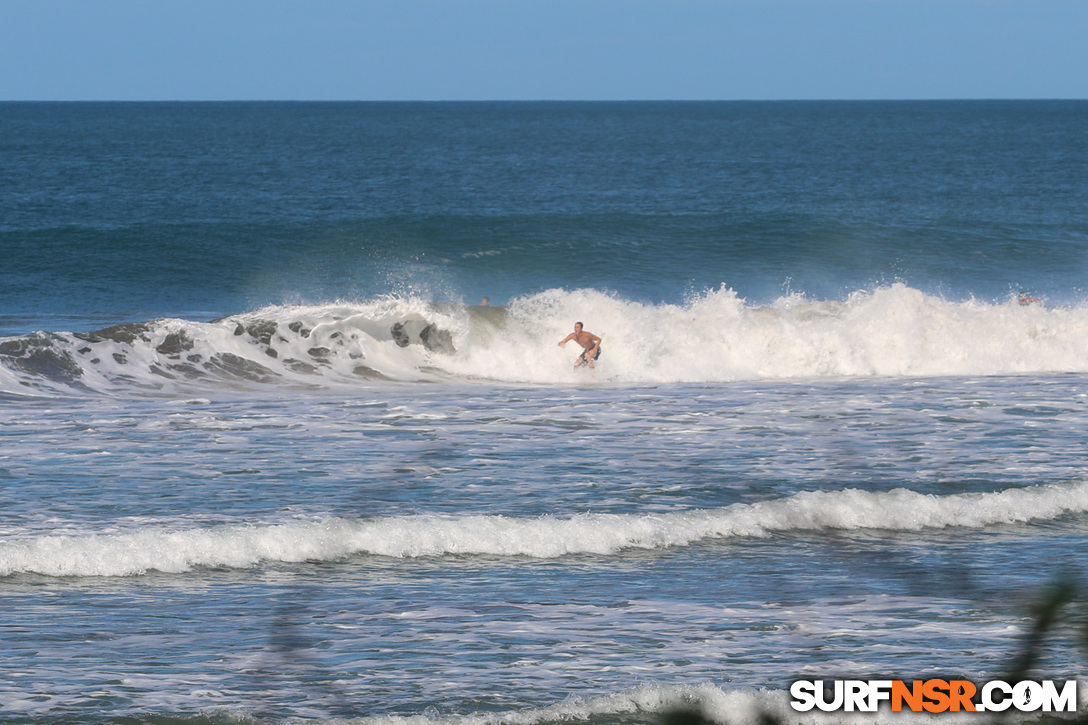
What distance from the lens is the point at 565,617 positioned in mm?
7062

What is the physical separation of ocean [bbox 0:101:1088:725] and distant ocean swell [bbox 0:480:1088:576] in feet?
0.10

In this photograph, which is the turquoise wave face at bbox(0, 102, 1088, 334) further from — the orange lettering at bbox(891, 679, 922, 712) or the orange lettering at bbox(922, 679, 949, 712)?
the orange lettering at bbox(922, 679, 949, 712)

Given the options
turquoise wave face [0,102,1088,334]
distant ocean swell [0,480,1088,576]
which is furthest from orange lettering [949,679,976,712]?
turquoise wave face [0,102,1088,334]

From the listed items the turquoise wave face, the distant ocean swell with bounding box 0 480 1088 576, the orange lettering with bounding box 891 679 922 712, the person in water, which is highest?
the turquoise wave face

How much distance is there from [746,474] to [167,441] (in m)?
5.94

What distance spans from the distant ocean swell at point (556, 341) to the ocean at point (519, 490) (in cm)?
8

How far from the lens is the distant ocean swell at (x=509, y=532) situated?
27.1ft

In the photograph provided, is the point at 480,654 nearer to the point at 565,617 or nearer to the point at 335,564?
the point at 565,617

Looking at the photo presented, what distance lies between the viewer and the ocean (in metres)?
6.15

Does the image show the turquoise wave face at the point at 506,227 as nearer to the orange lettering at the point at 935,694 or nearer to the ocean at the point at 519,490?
the ocean at the point at 519,490

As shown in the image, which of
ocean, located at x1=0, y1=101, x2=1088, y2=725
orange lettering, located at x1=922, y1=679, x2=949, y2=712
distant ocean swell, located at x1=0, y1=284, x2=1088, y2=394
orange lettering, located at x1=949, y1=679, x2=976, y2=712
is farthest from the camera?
distant ocean swell, located at x1=0, y1=284, x2=1088, y2=394

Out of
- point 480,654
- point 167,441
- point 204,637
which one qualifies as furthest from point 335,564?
point 167,441

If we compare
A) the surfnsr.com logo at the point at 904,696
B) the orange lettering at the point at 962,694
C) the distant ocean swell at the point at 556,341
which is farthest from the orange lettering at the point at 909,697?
the distant ocean swell at the point at 556,341

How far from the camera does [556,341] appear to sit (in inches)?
878
